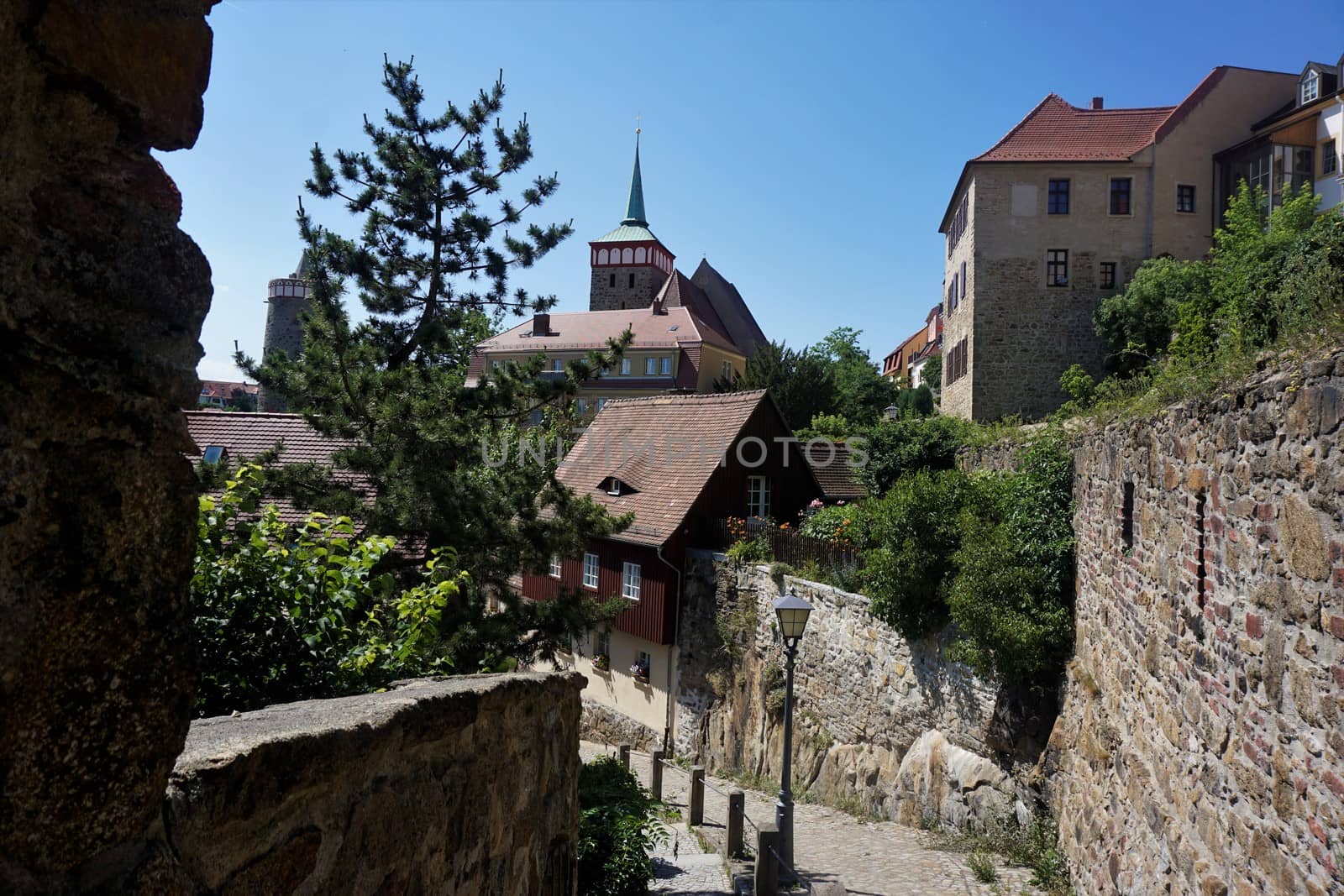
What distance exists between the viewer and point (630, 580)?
20422 mm

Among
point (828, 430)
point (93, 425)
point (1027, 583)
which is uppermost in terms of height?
point (828, 430)

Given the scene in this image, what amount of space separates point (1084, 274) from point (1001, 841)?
75.3 feet

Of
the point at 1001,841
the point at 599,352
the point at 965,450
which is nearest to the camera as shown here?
the point at 1001,841

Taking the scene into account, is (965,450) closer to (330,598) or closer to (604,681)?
(604,681)

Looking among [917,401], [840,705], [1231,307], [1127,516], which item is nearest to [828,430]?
[840,705]

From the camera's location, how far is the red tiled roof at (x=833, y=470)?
23.4 m

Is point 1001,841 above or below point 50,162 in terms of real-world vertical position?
below

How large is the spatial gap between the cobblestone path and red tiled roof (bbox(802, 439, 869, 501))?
10377mm

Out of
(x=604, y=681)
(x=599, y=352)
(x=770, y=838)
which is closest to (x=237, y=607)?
(x=770, y=838)

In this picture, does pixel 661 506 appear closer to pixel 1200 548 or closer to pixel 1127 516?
pixel 1127 516

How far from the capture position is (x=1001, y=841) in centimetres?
961

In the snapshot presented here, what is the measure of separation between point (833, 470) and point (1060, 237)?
11168 millimetres

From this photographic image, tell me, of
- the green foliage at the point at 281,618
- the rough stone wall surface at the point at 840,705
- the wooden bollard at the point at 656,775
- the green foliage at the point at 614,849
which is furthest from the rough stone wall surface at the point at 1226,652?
the wooden bollard at the point at 656,775

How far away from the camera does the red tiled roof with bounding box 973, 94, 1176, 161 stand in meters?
28.7
